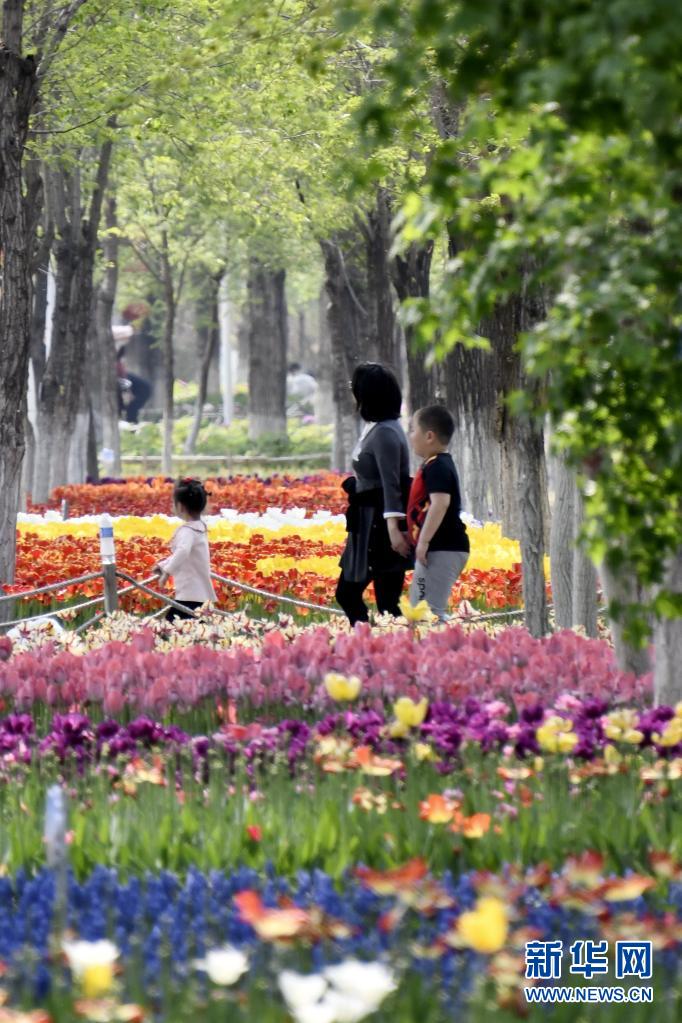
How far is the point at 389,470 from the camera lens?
9391 millimetres

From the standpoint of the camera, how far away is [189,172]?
1892 centimetres

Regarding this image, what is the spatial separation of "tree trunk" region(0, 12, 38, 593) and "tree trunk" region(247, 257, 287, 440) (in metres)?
28.5

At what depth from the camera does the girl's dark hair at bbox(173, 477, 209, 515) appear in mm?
10867

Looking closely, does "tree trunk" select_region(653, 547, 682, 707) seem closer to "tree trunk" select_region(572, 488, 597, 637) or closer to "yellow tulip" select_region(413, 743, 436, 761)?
"yellow tulip" select_region(413, 743, 436, 761)

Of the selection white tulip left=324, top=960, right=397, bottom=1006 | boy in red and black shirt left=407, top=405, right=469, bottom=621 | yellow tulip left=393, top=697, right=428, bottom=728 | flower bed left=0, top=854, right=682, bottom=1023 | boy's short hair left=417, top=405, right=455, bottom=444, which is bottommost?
flower bed left=0, top=854, right=682, bottom=1023

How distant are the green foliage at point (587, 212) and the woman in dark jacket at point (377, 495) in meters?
4.13

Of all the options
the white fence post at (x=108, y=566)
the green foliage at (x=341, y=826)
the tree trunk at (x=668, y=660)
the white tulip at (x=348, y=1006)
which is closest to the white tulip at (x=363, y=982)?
the white tulip at (x=348, y=1006)

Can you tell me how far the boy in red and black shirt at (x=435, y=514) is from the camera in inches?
357

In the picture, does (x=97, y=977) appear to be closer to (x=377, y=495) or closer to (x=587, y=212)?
(x=587, y=212)

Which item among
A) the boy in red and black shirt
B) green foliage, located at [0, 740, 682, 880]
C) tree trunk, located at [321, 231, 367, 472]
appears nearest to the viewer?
green foliage, located at [0, 740, 682, 880]

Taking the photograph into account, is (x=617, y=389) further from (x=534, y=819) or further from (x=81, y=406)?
(x=81, y=406)

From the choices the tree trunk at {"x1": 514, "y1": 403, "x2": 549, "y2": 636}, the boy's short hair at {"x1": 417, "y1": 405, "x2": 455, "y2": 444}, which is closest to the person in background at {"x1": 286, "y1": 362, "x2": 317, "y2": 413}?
the tree trunk at {"x1": 514, "y1": 403, "x2": 549, "y2": 636}

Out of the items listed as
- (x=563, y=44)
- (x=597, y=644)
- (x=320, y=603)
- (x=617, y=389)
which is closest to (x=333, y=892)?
(x=617, y=389)

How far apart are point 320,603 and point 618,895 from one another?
28.4 feet
